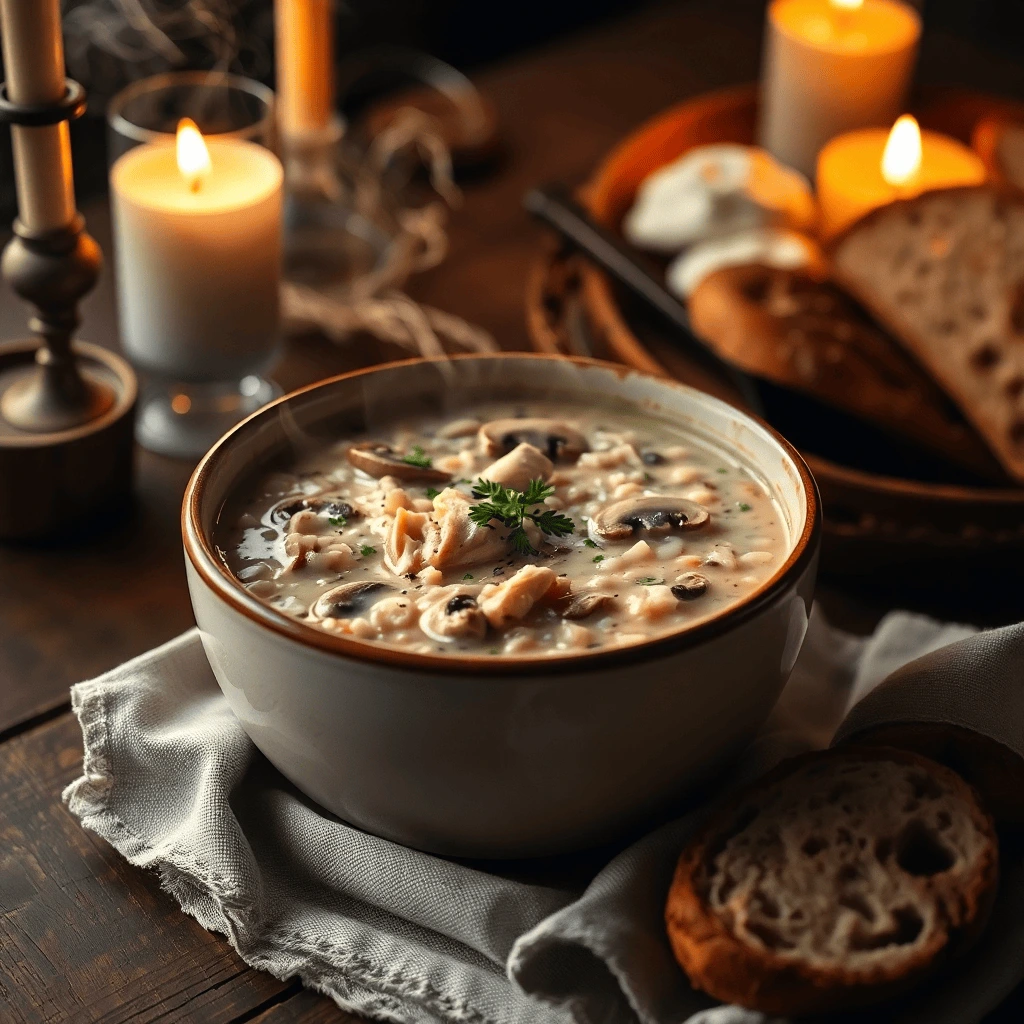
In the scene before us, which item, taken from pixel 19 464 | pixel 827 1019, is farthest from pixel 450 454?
pixel 827 1019

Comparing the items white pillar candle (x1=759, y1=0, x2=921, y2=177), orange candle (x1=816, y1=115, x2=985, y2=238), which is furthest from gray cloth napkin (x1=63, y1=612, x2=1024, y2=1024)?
white pillar candle (x1=759, y1=0, x2=921, y2=177)

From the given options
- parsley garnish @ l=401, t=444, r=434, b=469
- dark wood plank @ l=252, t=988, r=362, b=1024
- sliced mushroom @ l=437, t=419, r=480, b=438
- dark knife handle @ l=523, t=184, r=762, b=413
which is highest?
parsley garnish @ l=401, t=444, r=434, b=469

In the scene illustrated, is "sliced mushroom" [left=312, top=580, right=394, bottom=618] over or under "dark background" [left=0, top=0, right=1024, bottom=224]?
over

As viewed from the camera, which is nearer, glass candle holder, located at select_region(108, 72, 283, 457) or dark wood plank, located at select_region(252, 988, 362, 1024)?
dark wood plank, located at select_region(252, 988, 362, 1024)

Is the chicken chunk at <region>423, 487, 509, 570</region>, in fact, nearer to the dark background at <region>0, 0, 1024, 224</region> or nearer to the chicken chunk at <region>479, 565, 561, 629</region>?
the chicken chunk at <region>479, 565, 561, 629</region>

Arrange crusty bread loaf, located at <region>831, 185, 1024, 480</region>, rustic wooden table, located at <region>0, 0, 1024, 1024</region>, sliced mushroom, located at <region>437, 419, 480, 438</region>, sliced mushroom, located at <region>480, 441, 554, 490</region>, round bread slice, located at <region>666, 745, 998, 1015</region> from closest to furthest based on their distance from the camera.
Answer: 1. round bread slice, located at <region>666, 745, 998, 1015</region>
2. rustic wooden table, located at <region>0, 0, 1024, 1024</region>
3. sliced mushroom, located at <region>480, 441, 554, 490</region>
4. sliced mushroom, located at <region>437, 419, 480, 438</region>
5. crusty bread loaf, located at <region>831, 185, 1024, 480</region>

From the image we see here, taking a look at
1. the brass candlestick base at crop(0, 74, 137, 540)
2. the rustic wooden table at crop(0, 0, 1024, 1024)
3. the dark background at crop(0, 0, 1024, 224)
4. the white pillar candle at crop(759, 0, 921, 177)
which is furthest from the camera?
the dark background at crop(0, 0, 1024, 224)
